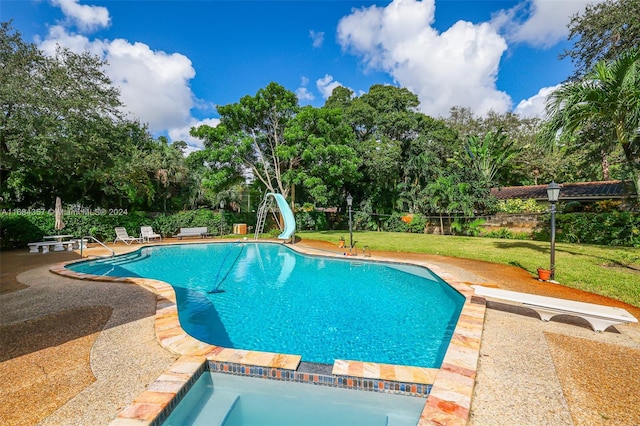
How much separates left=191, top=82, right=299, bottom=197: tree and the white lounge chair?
50.6 feet

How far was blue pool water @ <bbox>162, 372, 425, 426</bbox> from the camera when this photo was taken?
281 centimetres

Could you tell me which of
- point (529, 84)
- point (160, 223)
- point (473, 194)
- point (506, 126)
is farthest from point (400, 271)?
point (506, 126)

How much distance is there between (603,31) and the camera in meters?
13.4

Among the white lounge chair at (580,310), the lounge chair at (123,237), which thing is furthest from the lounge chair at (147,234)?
the white lounge chair at (580,310)

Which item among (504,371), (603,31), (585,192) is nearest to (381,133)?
(603,31)

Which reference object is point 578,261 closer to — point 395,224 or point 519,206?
point 519,206

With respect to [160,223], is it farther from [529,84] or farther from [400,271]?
[529,84]

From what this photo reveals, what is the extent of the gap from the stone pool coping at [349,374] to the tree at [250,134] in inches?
608

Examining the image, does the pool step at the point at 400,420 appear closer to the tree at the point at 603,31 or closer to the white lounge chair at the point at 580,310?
the white lounge chair at the point at 580,310

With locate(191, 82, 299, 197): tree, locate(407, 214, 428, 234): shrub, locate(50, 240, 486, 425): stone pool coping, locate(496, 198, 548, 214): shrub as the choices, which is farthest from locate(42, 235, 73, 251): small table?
locate(496, 198, 548, 214): shrub

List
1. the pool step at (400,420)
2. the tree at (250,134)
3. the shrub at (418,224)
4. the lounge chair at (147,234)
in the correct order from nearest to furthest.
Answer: the pool step at (400,420) < the lounge chair at (147,234) < the tree at (250,134) < the shrub at (418,224)

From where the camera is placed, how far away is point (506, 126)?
97.1 ft

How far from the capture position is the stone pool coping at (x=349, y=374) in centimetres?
258

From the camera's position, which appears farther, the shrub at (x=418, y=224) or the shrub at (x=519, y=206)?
the shrub at (x=418, y=224)
